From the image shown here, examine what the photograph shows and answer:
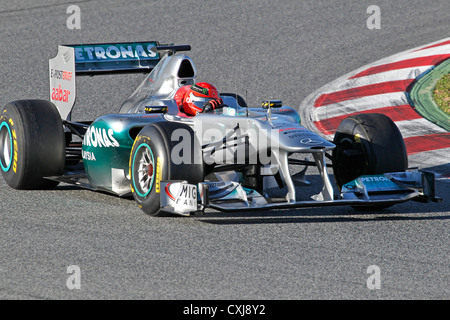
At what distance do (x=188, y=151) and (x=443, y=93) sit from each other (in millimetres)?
6265

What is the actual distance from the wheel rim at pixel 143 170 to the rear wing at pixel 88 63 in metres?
1.86

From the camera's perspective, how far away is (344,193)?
691cm

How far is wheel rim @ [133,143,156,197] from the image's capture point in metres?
6.98

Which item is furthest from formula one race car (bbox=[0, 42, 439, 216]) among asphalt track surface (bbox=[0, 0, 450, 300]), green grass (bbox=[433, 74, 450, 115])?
green grass (bbox=[433, 74, 450, 115])

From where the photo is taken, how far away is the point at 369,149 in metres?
7.29

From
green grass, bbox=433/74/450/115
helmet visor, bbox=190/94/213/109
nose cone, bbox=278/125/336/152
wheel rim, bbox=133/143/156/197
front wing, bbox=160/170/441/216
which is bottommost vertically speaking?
front wing, bbox=160/170/441/216

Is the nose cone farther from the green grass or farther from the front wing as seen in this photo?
the green grass

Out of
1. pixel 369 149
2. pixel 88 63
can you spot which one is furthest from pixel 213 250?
pixel 88 63

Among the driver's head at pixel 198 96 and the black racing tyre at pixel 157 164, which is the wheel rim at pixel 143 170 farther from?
the driver's head at pixel 198 96

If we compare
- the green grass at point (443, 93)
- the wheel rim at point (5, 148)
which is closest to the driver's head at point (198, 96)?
the wheel rim at point (5, 148)

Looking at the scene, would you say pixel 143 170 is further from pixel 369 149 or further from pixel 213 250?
pixel 369 149

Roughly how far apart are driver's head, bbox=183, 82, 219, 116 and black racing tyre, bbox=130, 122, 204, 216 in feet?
3.29

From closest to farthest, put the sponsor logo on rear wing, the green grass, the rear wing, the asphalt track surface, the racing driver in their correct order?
the asphalt track surface → the racing driver → the rear wing → the sponsor logo on rear wing → the green grass

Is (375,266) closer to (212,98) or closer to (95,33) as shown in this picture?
(212,98)
